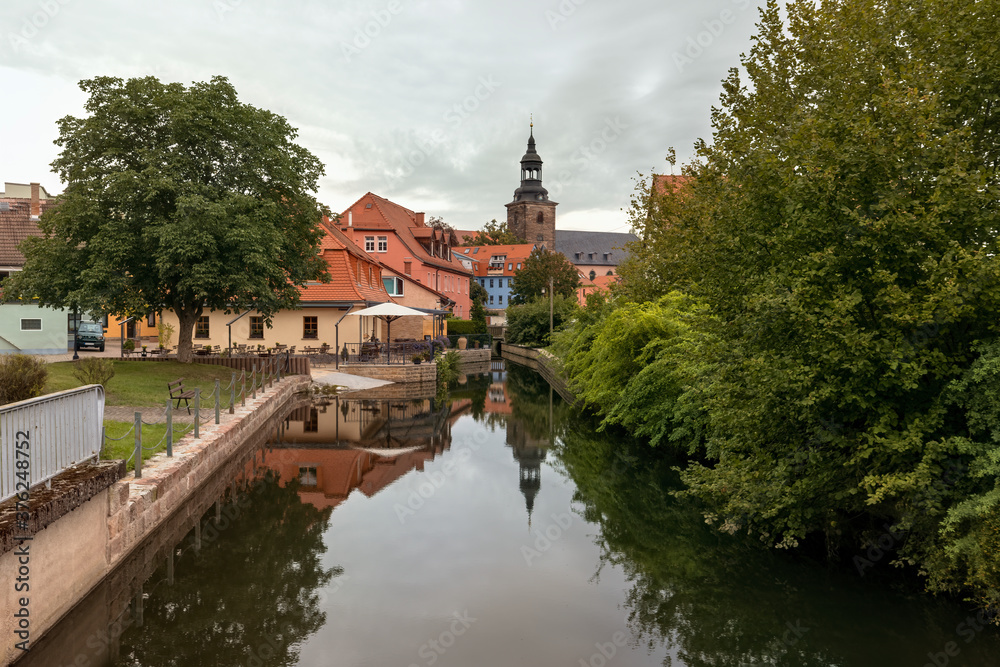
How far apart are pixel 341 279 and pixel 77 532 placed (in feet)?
91.1

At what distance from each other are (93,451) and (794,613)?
8.37 metres

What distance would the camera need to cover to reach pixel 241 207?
21.9 meters

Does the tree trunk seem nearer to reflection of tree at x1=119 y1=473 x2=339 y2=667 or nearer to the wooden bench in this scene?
the wooden bench

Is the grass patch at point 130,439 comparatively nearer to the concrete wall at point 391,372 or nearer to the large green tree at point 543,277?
the concrete wall at point 391,372

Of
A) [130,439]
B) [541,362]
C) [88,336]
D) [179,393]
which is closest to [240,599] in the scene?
[130,439]

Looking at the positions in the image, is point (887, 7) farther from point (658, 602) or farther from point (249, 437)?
point (249, 437)

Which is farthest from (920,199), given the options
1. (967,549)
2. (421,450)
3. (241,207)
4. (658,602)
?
(241,207)

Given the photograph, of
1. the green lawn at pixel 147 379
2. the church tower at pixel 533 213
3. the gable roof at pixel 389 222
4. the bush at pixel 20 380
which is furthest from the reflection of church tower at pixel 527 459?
the church tower at pixel 533 213

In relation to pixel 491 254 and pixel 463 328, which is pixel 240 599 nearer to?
pixel 463 328

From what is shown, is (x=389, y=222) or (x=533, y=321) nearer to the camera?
(x=389, y=222)

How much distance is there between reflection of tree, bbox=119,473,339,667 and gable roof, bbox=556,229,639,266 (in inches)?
4328

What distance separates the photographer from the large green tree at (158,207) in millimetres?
20641

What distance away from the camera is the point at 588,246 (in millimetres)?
121000

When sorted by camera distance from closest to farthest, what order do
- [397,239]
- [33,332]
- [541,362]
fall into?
[33,332], [541,362], [397,239]
